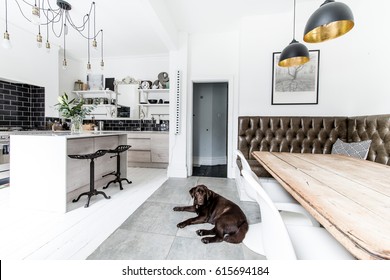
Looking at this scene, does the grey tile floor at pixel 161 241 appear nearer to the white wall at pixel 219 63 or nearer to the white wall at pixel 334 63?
the white wall at pixel 219 63

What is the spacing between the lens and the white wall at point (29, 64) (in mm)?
3439

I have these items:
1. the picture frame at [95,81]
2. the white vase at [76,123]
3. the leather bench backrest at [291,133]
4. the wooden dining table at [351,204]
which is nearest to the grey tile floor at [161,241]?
the wooden dining table at [351,204]

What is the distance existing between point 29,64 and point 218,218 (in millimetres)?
4678

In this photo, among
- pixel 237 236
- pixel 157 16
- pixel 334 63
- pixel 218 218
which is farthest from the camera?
pixel 334 63

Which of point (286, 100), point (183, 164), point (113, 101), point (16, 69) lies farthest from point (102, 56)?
point (286, 100)

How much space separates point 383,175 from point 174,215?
1780 millimetres

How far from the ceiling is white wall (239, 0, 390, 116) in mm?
306

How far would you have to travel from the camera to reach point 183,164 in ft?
12.4

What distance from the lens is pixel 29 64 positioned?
3.80 m

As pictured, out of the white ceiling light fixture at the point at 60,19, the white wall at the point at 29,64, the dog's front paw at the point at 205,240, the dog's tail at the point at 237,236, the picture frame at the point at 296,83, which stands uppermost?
the white ceiling light fixture at the point at 60,19

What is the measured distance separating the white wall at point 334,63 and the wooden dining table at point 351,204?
6.79 feet

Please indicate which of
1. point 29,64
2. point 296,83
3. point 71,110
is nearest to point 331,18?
point 296,83

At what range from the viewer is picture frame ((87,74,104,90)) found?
512 centimetres

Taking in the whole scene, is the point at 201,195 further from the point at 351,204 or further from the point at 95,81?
the point at 95,81
